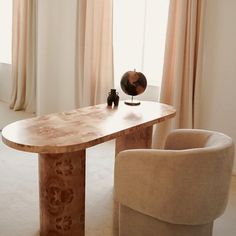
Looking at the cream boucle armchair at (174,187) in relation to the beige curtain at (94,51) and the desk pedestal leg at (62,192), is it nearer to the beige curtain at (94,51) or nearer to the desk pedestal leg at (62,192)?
the desk pedestal leg at (62,192)

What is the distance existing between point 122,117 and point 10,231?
102 cm

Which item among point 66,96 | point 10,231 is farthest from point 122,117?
point 66,96

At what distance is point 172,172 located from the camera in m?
1.66

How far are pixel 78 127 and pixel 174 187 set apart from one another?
704mm

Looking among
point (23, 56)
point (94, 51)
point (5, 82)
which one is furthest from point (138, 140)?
point (5, 82)

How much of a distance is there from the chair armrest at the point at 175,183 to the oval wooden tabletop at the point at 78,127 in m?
0.26

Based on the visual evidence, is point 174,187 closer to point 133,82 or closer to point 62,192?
point 62,192

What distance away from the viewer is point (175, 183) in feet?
5.44

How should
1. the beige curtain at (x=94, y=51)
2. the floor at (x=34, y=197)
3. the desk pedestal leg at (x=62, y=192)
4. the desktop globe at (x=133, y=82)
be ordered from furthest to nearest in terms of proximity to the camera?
1. the beige curtain at (x=94, y=51)
2. the desktop globe at (x=133, y=82)
3. the floor at (x=34, y=197)
4. the desk pedestal leg at (x=62, y=192)

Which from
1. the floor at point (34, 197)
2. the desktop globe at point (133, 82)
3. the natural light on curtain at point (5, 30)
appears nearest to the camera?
the floor at point (34, 197)

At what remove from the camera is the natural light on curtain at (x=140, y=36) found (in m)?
3.70

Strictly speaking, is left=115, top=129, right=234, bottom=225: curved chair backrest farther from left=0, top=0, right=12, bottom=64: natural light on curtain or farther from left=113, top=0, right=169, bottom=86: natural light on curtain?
left=0, top=0, right=12, bottom=64: natural light on curtain

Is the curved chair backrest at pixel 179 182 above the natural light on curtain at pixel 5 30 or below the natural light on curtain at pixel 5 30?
below

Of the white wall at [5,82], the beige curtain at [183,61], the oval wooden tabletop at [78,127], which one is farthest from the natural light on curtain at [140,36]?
the white wall at [5,82]
